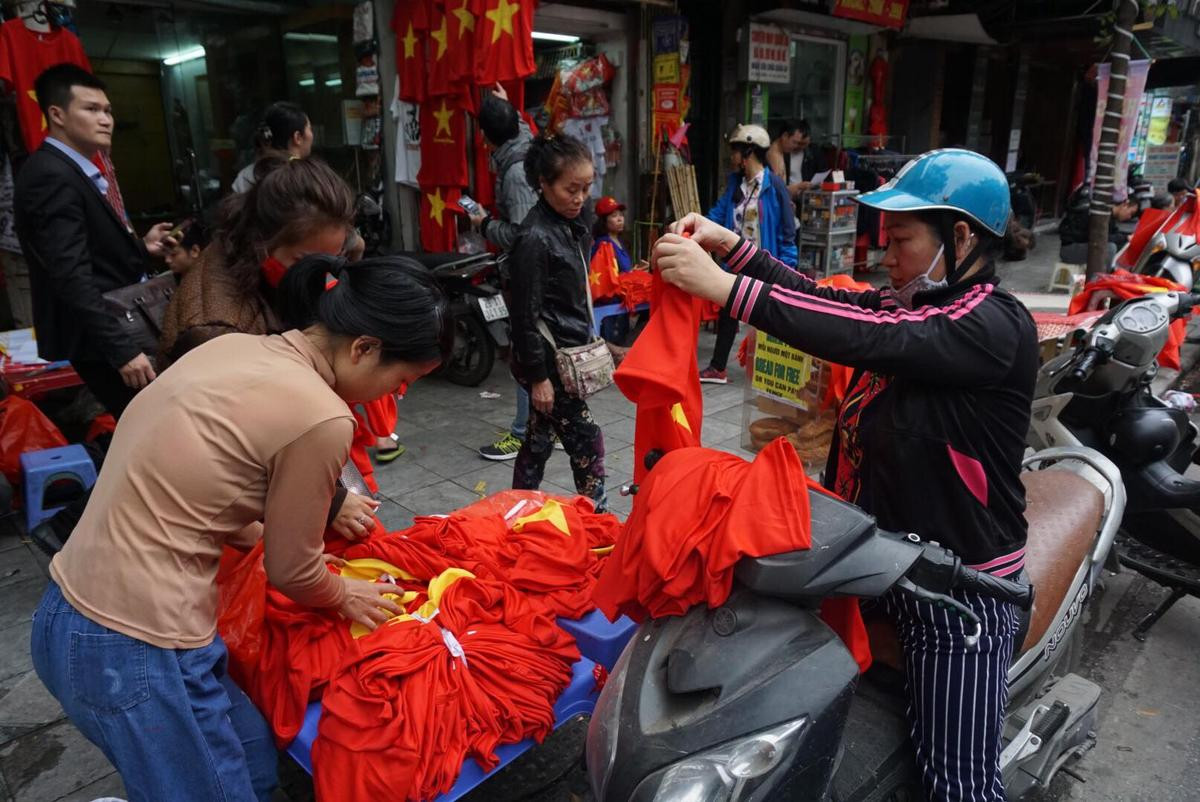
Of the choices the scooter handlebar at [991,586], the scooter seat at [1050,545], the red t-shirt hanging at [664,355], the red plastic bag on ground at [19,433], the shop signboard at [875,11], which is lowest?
the red plastic bag on ground at [19,433]

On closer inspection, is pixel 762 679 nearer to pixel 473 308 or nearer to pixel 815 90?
pixel 473 308

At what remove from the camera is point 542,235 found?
3.44 m

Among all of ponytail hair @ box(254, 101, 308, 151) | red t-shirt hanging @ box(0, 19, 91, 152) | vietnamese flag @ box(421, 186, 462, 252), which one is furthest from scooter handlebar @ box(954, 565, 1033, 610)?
vietnamese flag @ box(421, 186, 462, 252)

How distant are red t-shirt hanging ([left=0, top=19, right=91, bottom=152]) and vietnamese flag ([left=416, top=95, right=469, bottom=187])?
2453 millimetres

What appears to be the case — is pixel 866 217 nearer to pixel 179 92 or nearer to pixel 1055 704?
pixel 179 92

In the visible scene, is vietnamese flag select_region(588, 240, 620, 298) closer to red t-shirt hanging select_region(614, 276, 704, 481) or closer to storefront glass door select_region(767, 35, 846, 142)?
storefront glass door select_region(767, 35, 846, 142)

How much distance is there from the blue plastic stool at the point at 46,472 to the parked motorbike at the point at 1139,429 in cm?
440

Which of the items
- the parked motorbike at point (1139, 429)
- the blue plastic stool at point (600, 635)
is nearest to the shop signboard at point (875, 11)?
the parked motorbike at point (1139, 429)

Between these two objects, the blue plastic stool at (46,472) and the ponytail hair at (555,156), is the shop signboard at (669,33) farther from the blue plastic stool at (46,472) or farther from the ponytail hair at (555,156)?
the blue plastic stool at (46,472)

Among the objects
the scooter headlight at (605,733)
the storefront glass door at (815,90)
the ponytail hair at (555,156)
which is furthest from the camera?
the storefront glass door at (815,90)

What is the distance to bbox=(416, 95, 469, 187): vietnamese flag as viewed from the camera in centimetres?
644

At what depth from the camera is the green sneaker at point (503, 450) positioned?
16.8ft

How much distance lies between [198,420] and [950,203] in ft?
5.34

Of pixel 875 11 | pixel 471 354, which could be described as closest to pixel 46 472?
pixel 471 354
